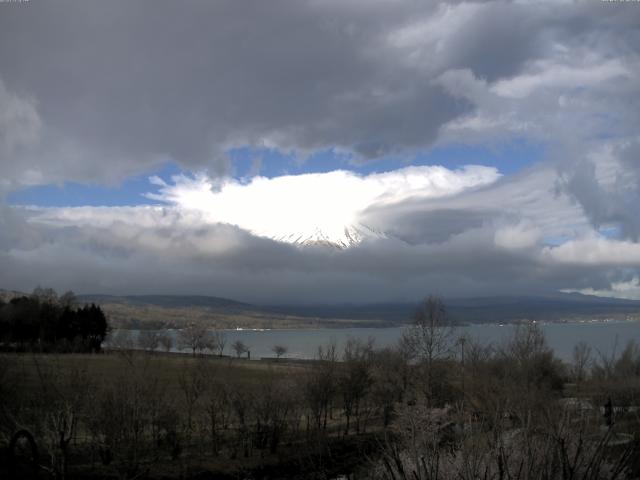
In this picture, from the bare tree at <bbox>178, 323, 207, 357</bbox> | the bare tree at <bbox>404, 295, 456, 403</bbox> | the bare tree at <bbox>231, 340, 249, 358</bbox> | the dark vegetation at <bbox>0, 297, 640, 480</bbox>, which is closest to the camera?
the dark vegetation at <bbox>0, 297, 640, 480</bbox>

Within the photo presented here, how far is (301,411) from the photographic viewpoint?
3734cm

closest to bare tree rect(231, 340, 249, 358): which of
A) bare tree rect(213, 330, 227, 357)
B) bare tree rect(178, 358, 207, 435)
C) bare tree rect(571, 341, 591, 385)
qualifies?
bare tree rect(213, 330, 227, 357)

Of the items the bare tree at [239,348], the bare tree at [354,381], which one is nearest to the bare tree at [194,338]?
the bare tree at [239,348]

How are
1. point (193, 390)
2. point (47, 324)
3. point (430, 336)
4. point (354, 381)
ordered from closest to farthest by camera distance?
point (193, 390) → point (354, 381) → point (430, 336) → point (47, 324)

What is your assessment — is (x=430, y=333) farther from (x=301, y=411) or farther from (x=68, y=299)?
(x=68, y=299)

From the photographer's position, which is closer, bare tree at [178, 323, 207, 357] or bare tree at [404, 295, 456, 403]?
bare tree at [404, 295, 456, 403]

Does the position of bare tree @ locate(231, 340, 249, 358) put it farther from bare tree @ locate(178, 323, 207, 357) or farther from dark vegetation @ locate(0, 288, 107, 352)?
dark vegetation @ locate(0, 288, 107, 352)

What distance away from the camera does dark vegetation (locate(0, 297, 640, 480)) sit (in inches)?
581

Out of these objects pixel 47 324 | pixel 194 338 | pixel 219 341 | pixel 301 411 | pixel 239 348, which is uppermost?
pixel 47 324

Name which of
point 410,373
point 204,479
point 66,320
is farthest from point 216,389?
point 66,320

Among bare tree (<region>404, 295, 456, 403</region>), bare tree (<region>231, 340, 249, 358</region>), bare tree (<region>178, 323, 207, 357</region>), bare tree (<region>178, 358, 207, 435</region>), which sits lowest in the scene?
bare tree (<region>231, 340, 249, 358</region>)

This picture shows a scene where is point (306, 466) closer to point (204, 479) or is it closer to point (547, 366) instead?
point (204, 479)

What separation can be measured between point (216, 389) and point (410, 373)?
18.0m

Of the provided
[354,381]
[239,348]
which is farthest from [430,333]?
[239,348]
